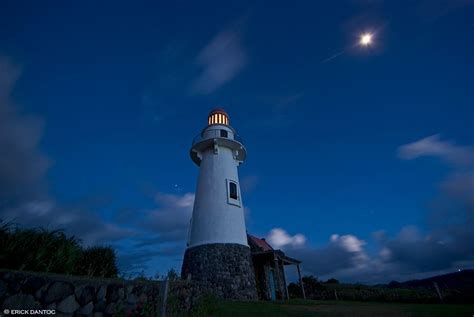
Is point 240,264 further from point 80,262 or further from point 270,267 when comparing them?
point 80,262

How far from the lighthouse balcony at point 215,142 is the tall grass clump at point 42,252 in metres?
12.8

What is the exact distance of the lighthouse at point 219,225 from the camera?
1617cm

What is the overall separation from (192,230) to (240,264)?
3932 mm

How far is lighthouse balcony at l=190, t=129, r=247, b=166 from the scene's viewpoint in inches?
798

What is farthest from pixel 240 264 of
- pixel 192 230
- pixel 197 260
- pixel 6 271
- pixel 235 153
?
pixel 6 271

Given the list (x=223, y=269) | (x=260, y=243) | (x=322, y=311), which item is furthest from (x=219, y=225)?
(x=260, y=243)

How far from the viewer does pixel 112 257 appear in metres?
9.31

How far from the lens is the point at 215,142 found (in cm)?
2020

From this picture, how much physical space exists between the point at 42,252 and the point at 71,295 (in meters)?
1.47

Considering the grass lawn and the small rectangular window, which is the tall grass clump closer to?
the grass lawn

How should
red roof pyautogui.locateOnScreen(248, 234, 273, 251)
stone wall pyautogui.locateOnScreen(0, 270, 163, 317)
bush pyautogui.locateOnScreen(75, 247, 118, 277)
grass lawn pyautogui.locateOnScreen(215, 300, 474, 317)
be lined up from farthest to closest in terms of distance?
red roof pyautogui.locateOnScreen(248, 234, 273, 251), grass lawn pyautogui.locateOnScreen(215, 300, 474, 317), bush pyautogui.locateOnScreen(75, 247, 118, 277), stone wall pyautogui.locateOnScreen(0, 270, 163, 317)

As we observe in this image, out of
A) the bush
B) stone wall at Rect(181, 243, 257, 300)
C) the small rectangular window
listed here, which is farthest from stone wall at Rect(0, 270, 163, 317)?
the small rectangular window

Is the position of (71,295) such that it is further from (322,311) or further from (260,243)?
(260,243)

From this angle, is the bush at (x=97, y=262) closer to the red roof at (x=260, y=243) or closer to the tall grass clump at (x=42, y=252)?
the tall grass clump at (x=42, y=252)
